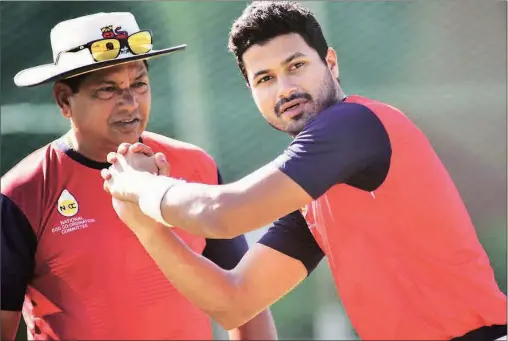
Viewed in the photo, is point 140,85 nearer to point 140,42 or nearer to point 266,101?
point 140,42

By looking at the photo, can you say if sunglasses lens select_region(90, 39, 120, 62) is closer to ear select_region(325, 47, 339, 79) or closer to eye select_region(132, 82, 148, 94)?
eye select_region(132, 82, 148, 94)

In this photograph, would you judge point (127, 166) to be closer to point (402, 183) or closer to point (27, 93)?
point (402, 183)

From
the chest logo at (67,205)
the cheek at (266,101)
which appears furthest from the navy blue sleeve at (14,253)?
the cheek at (266,101)

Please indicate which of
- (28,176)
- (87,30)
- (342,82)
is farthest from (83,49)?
(342,82)

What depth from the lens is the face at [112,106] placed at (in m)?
2.84

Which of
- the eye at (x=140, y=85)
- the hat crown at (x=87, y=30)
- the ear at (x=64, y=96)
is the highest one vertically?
the hat crown at (x=87, y=30)

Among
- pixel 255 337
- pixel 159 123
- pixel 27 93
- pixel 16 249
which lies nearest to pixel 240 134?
pixel 159 123

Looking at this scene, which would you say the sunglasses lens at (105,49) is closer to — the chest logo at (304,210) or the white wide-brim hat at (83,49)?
the white wide-brim hat at (83,49)

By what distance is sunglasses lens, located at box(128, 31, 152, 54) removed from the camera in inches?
113

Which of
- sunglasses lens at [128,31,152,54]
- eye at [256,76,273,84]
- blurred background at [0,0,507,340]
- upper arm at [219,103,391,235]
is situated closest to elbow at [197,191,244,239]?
upper arm at [219,103,391,235]

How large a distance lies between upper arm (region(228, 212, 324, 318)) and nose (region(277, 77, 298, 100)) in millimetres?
361

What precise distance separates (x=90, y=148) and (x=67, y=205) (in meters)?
0.20

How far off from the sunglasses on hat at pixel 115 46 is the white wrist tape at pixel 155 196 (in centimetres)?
84

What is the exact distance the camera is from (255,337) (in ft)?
9.89
